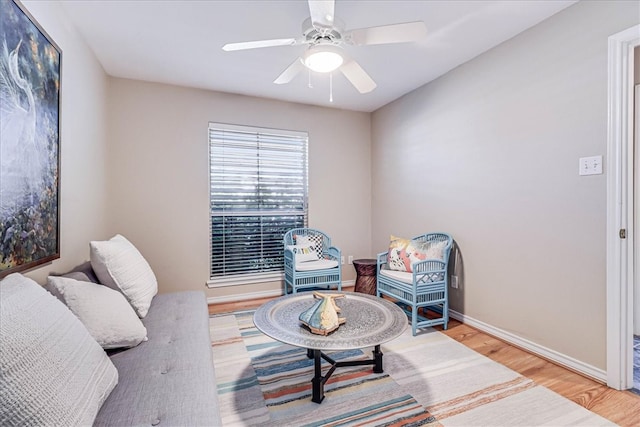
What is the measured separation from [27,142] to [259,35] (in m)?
1.69

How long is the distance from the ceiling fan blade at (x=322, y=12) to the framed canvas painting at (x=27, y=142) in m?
1.40

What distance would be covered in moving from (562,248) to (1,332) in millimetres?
2874

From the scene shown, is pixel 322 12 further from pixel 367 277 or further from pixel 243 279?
pixel 243 279

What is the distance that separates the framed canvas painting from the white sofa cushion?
2085 mm

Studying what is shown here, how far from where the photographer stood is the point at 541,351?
2.27 m

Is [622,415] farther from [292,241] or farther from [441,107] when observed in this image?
[292,241]

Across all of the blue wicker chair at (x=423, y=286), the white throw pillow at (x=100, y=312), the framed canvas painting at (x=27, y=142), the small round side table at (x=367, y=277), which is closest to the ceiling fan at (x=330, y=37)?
the framed canvas painting at (x=27, y=142)

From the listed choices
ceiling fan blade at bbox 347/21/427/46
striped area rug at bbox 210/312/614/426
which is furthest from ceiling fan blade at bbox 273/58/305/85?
striped area rug at bbox 210/312/614/426

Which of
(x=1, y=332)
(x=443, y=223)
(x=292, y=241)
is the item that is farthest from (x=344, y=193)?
(x=1, y=332)

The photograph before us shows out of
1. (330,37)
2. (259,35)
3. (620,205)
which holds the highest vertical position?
(259,35)

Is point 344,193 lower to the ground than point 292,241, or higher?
higher

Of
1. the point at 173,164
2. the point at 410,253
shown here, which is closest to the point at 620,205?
Result: the point at 410,253

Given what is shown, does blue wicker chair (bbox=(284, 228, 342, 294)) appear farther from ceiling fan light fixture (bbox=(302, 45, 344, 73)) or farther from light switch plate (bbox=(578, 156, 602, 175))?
light switch plate (bbox=(578, 156, 602, 175))

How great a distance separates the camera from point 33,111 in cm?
158
